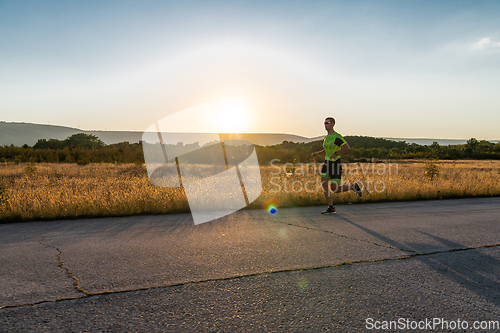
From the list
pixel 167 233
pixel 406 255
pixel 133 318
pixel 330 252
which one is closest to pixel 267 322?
pixel 133 318

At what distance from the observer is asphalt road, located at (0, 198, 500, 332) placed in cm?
232

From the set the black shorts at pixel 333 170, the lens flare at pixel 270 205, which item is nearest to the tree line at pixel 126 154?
the lens flare at pixel 270 205

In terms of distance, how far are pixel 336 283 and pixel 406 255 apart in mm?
1462

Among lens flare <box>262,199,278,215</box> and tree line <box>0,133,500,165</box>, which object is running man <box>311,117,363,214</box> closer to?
lens flare <box>262,199,278,215</box>

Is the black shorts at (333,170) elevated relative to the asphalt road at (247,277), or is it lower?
elevated

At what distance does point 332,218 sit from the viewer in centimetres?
637

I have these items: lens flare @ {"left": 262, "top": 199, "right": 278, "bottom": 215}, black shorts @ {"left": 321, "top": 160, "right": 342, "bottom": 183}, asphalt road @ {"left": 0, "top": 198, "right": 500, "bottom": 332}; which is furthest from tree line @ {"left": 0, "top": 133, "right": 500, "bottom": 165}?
asphalt road @ {"left": 0, "top": 198, "right": 500, "bottom": 332}

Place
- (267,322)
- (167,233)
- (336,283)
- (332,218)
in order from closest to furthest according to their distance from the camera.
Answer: (267,322)
(336,283)
(167,233)
(332,218)

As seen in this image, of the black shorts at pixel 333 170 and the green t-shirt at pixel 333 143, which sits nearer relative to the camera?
the green t-shirt at pixel 333 143

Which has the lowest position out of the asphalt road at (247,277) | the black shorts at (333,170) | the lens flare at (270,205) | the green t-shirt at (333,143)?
the lens flare at (270,205)

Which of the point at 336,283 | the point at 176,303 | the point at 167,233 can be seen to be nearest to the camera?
the point at 176,303

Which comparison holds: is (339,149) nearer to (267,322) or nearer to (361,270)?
(361,270)

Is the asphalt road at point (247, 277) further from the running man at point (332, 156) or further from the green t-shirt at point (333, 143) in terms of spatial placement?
the green t-shirt at point (333, 143)

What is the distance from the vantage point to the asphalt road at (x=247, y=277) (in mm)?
2324
